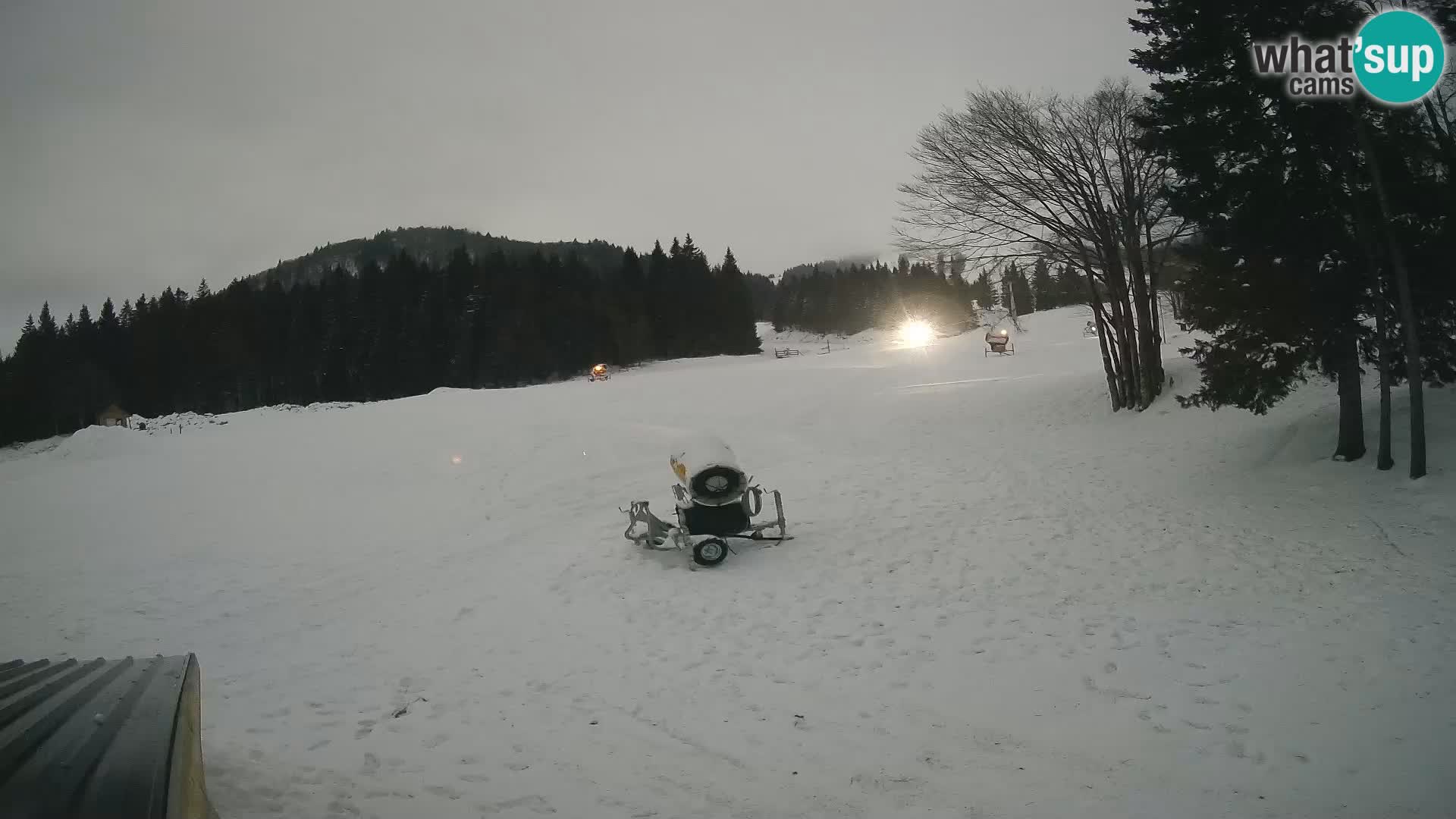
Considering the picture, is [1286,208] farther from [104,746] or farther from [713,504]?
[104,746]

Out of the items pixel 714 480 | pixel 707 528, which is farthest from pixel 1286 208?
pixel 707 528

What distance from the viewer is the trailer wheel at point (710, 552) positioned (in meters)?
9.80

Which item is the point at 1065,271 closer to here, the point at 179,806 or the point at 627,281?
the point at 179,806

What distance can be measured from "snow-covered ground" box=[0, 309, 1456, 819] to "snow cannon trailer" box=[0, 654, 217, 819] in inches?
61.2

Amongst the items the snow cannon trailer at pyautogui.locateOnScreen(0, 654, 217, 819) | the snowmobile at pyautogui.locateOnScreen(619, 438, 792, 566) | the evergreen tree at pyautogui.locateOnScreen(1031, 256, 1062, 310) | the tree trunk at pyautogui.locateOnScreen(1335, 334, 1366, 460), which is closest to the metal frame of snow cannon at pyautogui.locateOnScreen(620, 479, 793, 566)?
the snowmobile at pyautogui.locateOnScreen(619, 438, 792, 566)

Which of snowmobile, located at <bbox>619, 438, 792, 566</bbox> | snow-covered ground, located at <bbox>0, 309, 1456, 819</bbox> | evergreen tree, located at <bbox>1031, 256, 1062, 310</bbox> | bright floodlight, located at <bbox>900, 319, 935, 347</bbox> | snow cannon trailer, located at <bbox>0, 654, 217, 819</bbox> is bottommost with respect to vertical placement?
snow-covered ground, located at <bbox>0, 309, 1456, 819</bbox>

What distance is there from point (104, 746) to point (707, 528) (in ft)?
25.6

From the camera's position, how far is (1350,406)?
1068 centimetres

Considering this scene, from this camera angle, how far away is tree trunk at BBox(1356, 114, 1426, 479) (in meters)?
9.20

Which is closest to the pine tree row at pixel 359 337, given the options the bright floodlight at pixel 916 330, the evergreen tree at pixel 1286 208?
the bright floodlight at pixel 916 330

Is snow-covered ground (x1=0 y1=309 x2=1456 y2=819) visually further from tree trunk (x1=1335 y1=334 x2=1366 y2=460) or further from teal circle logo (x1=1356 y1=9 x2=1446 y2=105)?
teal circle logo (x1=1356 y1=9 x2=1446 y2=105)

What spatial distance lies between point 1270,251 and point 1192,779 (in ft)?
32.0

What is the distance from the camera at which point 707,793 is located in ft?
15.2

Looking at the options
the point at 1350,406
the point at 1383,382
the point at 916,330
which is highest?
the point at 916,330
